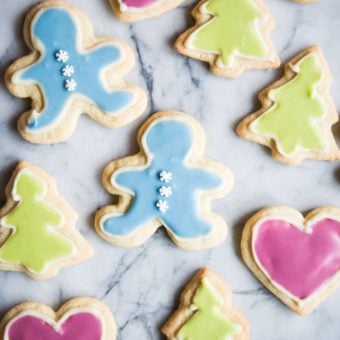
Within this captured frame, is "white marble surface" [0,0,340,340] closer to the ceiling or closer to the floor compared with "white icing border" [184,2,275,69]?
closer to the floor

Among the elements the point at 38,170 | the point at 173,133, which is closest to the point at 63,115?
the point at 38,170

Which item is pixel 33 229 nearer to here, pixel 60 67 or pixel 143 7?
pixel 60 67

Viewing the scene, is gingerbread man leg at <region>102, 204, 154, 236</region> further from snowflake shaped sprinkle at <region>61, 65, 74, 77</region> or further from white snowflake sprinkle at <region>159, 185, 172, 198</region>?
snowflake shaped sprinkle at <region>61, 65, 74, 77</region>

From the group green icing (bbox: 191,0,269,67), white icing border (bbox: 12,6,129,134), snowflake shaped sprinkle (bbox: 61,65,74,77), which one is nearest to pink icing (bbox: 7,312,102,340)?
white icing border (bbox: 12,6,129,134)

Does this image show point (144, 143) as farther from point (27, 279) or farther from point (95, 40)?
point (27, 279)

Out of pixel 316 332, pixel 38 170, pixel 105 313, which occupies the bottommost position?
pixel 316 332

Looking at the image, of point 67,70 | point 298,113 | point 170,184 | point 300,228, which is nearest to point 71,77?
point 67,70
